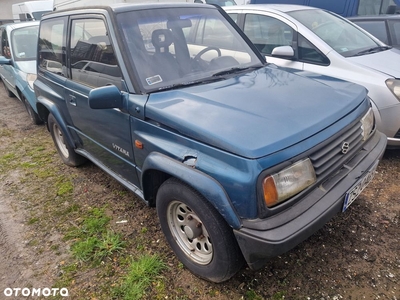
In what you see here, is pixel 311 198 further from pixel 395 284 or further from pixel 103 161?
pixel 103 161

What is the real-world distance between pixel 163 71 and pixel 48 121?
2.45m

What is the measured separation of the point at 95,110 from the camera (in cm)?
288

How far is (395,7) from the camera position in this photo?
6.84 metres

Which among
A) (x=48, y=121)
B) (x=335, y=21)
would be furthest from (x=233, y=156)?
(x=335, y=21)

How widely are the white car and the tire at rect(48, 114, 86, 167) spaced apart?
2.77 metres

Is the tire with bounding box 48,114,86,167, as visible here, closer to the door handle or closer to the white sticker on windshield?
the door handle

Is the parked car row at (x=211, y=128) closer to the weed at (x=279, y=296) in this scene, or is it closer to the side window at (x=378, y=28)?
the weed at (x=279, y=296)

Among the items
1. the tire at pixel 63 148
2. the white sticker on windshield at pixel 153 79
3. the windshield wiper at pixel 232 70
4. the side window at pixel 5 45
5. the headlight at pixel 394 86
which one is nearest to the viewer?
the white sticker on windshield at pixel 153 79

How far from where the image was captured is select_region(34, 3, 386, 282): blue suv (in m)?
1.80

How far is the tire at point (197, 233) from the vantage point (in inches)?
77.4

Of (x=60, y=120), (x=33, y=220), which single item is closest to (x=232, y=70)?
(x=60, y=120)

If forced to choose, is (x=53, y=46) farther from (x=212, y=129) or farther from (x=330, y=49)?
(x=330, y=49)

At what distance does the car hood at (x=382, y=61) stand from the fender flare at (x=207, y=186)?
116 inches

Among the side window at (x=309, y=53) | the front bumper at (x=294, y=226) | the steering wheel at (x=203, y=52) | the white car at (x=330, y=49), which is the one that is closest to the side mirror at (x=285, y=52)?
the white car at (x=330, y=49)
